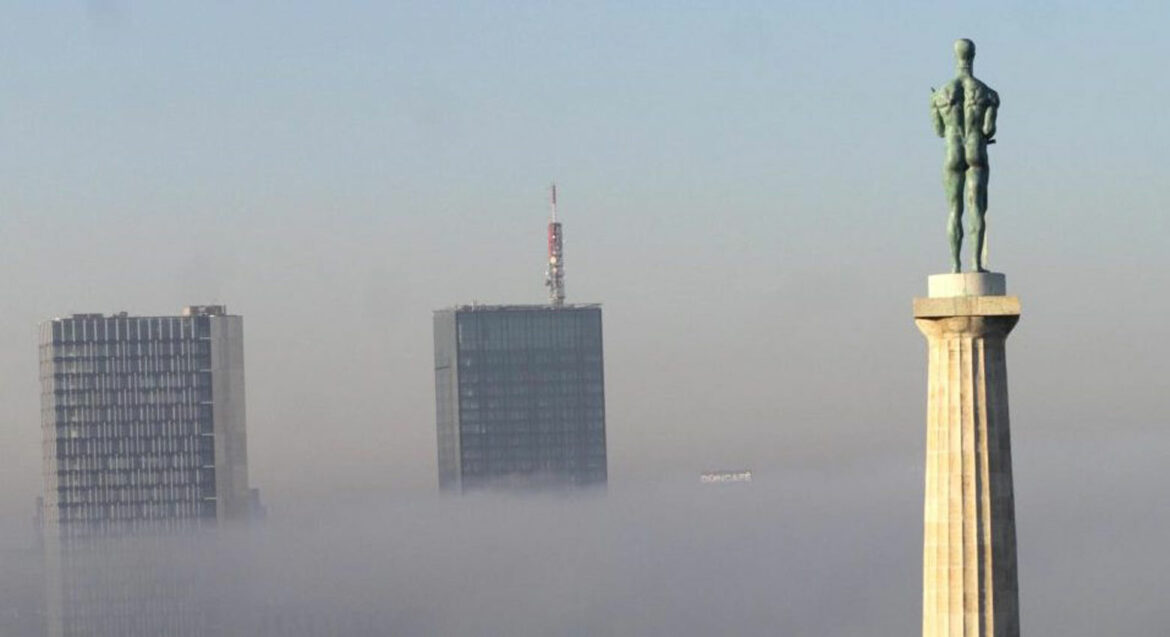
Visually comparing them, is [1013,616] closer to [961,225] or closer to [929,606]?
[929,606]

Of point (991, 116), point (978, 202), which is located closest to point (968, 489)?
point (978, 202)

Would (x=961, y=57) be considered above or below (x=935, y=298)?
above

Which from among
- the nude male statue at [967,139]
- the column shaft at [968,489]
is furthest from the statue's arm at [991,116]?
the column shaft at [968,489]

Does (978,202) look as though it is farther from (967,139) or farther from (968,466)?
(968,466)

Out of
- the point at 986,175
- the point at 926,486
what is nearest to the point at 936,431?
the point at 926,486

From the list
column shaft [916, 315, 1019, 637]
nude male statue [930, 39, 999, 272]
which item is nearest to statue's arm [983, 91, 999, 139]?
nude male statue [930, 39, 999, 272]

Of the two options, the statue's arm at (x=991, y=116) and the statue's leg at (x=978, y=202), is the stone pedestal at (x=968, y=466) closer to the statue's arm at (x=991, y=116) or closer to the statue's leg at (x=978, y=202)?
the statue's leg at (x=978, y=202)
